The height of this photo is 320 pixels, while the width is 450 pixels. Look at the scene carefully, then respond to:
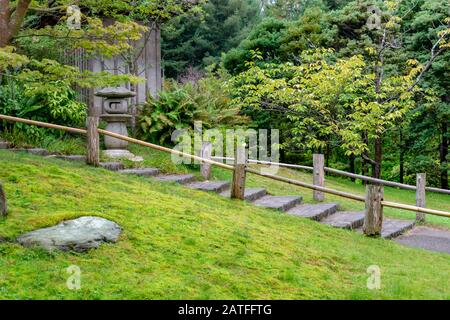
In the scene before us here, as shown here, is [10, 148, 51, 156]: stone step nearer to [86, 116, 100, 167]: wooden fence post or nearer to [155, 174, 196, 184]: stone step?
[86, 116, 100, 167]: wooden fence post

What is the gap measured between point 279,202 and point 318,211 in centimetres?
74

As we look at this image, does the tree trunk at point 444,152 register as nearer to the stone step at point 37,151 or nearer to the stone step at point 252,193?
the stone step at point 252,193

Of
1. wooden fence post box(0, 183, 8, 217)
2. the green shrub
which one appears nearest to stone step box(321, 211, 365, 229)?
wooden fence post box(0, 183, 8, 217)

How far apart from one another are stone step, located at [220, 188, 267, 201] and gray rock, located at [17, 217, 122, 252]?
4.43 metres

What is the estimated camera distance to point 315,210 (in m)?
10.5

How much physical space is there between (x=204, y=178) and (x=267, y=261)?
18.4 ft

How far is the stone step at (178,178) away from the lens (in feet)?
36.3

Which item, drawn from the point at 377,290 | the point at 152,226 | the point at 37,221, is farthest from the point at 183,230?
the point at 377,290

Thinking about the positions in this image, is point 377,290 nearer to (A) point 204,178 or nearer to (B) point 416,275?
(B) point 416,275

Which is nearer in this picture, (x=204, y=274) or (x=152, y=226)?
(x=204, y=274)

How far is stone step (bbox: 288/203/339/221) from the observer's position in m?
10.1

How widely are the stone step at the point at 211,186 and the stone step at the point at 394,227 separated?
2.68 m

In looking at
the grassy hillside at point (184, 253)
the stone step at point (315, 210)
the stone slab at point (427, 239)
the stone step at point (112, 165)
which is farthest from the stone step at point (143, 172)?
the stone slab at point (427, 239)

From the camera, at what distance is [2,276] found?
5109 mm
